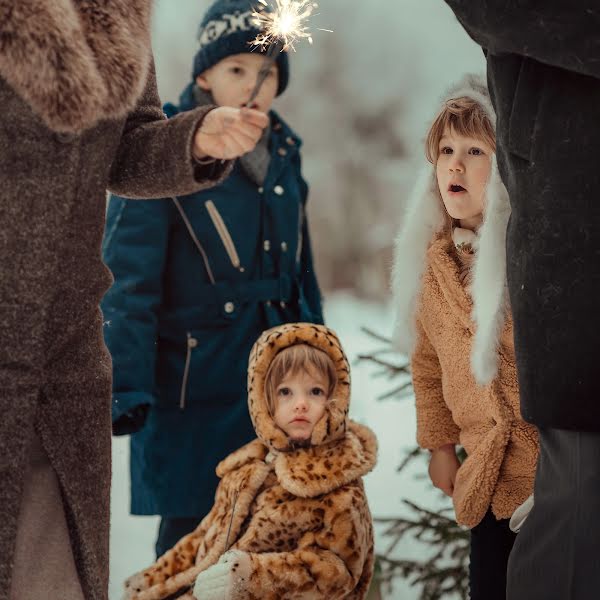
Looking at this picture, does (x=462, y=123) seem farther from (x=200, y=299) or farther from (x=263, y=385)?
(x=200, y=299)

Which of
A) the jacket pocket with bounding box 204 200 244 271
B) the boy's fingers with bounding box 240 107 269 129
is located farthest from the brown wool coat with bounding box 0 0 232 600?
the jacket pocket with bounding box 204 200 244 271

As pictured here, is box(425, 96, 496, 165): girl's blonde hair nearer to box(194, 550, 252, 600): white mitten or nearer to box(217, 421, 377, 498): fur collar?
box(217, 421, 377, 498): fur collar

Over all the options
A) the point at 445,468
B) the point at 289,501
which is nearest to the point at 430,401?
the point at 445,468

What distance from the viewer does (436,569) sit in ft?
10.5

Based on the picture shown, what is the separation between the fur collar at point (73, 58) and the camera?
5.20 ft

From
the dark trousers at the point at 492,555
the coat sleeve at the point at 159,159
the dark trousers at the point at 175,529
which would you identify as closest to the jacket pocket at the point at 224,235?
the dark trousers at the point at 175,529

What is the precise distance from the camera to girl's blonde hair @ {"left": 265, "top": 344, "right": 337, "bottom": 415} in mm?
2488

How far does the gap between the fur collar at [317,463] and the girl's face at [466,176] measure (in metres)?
0.60

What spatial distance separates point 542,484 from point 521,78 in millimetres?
614

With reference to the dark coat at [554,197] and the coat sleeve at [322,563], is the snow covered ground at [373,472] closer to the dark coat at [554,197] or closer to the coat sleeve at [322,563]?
the coat sleeve at [322,563]

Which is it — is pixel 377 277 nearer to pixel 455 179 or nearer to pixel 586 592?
pixel 455 179

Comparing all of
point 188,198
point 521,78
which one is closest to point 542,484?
point 521,78

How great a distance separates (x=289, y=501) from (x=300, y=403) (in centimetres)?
24

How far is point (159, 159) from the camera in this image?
74.5 inches
